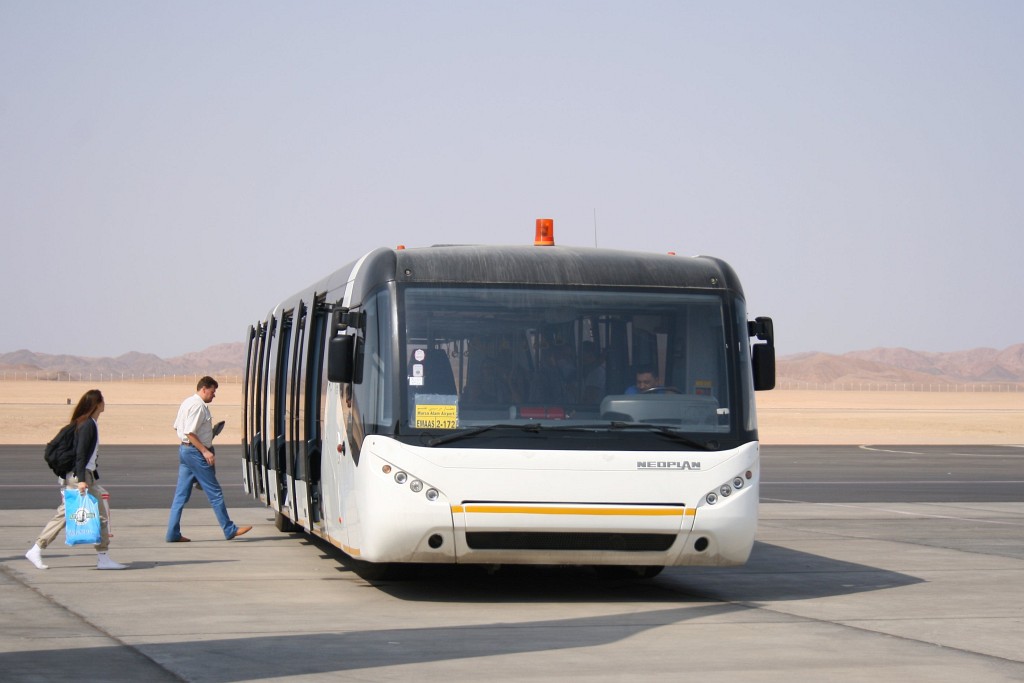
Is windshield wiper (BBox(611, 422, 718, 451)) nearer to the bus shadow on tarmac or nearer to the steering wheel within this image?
the steering wheel

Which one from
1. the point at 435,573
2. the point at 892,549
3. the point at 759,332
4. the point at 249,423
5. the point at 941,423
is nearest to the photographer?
the point at 759,332

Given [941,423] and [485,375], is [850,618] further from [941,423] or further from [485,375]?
[941,423]

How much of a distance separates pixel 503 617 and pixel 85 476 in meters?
4.71

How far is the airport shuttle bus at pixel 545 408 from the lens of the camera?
37.6 feet

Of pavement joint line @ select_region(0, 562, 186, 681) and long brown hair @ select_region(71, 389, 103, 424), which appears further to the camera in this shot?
long brown hair @ select_region(71, 389, 103, 424)

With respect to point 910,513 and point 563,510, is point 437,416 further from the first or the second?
point 910,513

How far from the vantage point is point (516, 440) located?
455 inches

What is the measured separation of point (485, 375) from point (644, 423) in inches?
50.6

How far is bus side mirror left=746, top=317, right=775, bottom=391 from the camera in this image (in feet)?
40.9

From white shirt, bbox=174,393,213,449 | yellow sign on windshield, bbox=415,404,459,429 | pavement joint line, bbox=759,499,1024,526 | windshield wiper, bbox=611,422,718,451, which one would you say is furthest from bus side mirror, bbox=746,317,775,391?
pavement joint line, bbox=759,499,1024,526

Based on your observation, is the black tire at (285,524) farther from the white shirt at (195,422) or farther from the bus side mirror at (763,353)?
the bus side mirror at (763,353)

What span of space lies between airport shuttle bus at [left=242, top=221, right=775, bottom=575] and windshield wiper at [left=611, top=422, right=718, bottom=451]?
0.5 inches

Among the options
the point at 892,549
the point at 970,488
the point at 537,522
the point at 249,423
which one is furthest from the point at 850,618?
the point at 970,488

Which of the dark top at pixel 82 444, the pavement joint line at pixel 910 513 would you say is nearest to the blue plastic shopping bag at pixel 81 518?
the dark top at pixel 82 444
